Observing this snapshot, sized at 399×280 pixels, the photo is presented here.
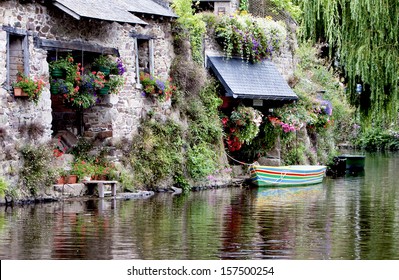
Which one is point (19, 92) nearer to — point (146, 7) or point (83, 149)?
point (83, 149)

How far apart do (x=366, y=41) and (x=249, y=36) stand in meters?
13.3

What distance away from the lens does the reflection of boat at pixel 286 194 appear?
32.0 metres

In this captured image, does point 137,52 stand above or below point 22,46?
above

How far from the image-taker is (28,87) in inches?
1121

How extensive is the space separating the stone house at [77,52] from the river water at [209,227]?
2306 mm

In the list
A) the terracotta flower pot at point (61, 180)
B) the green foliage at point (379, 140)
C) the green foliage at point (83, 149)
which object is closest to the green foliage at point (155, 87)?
the green foliage at point (83, 149)

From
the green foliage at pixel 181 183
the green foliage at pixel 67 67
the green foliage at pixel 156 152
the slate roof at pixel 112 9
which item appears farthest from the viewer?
the green foliage at pixel 181 183

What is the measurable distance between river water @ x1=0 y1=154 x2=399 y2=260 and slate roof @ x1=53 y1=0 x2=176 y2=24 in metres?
5.00

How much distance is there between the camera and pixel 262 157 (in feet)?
134

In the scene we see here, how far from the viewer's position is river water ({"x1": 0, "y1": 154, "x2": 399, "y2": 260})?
20.8 meters

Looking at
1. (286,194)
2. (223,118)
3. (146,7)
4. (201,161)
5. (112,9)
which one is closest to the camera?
(112,9)


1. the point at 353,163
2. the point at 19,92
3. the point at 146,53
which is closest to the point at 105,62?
the point at 146,53

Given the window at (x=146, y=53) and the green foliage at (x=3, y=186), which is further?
the window at (x=146, y=53)

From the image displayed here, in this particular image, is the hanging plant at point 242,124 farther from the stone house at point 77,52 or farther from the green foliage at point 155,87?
the green foliage at point 155,87
